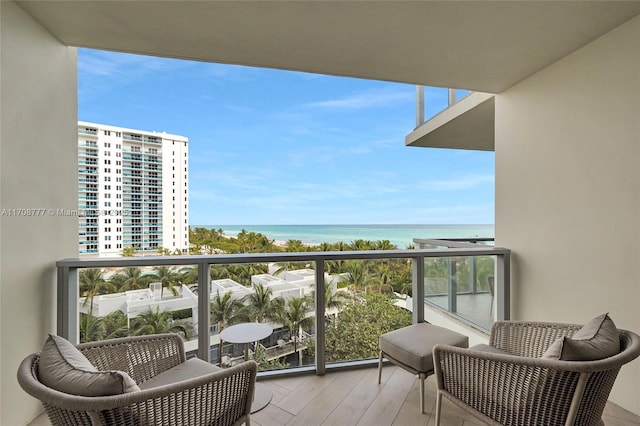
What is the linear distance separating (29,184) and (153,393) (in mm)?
1779

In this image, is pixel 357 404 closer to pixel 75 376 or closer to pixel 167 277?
pixel 167 277

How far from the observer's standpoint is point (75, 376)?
112cm

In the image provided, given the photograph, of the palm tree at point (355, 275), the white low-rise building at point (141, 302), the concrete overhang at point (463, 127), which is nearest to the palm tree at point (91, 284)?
the white low-rise building at point (141, 302)

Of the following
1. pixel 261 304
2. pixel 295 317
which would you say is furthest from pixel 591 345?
pixel 261 304

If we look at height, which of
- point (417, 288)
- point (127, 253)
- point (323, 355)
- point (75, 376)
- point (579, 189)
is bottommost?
point (323, 355)

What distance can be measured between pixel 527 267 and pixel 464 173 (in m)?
23.4

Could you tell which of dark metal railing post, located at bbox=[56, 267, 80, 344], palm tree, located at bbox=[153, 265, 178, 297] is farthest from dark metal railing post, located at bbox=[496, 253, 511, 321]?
dark metal railing post, located at bbox=[56, 267, 80, 344]

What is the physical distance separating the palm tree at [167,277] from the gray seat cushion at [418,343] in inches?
66.1

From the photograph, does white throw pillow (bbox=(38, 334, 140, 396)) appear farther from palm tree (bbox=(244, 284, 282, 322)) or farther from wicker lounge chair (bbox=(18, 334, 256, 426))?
palm tree (bbox=(244, 284, 282, 322))

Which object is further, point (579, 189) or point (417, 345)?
point (579, 189)

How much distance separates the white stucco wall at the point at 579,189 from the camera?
2158mm

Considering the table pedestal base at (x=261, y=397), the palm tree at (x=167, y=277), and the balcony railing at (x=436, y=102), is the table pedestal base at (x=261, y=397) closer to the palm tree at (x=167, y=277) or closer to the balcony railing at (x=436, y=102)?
the palm tree at (x=167, y=277)

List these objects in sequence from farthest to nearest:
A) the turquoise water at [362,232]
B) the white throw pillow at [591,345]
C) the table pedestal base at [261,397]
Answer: the turquoise water at [362,232], the table pedestal base at [261,397], the white throw pillow at [591,345]

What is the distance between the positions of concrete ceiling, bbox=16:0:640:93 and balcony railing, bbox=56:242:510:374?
1616 millimetres
